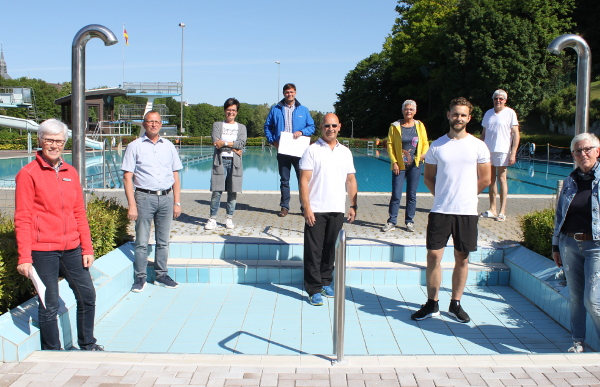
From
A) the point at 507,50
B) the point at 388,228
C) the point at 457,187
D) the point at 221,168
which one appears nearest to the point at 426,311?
the point at 457,187

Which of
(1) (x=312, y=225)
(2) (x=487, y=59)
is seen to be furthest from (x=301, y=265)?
(2) (x=487, y=59)

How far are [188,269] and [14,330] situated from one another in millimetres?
2411

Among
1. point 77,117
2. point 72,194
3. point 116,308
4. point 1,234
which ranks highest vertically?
point 77,117

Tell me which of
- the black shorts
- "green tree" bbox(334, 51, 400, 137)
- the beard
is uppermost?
"green tree" bbox(334, 51, 400, 137)

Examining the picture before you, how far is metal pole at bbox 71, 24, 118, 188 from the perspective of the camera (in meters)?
5.00

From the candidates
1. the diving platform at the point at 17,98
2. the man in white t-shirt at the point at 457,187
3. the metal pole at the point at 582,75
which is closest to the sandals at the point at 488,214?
the metal pole at the point at 582,75

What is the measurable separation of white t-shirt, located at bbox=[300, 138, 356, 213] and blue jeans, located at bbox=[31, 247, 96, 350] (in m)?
2.15

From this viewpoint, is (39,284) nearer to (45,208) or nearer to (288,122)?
(45,208)

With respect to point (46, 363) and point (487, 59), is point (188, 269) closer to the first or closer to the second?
point (46, 363)

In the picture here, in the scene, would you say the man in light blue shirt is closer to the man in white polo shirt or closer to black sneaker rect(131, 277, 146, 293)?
black sneaker rect(131, 277, 146, 293)

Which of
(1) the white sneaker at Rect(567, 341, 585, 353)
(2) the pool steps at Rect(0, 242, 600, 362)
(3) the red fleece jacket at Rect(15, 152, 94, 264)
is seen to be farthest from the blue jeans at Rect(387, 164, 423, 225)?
(3) the red fleece jacket at Rect(15, 152, 94, 264)

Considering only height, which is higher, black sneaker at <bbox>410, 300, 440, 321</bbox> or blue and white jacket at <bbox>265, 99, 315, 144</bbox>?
blue and white jacket at <bbox>265, 99, 315, 144</bbox>

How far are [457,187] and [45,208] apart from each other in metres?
3.13

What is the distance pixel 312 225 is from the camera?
5.11 m
